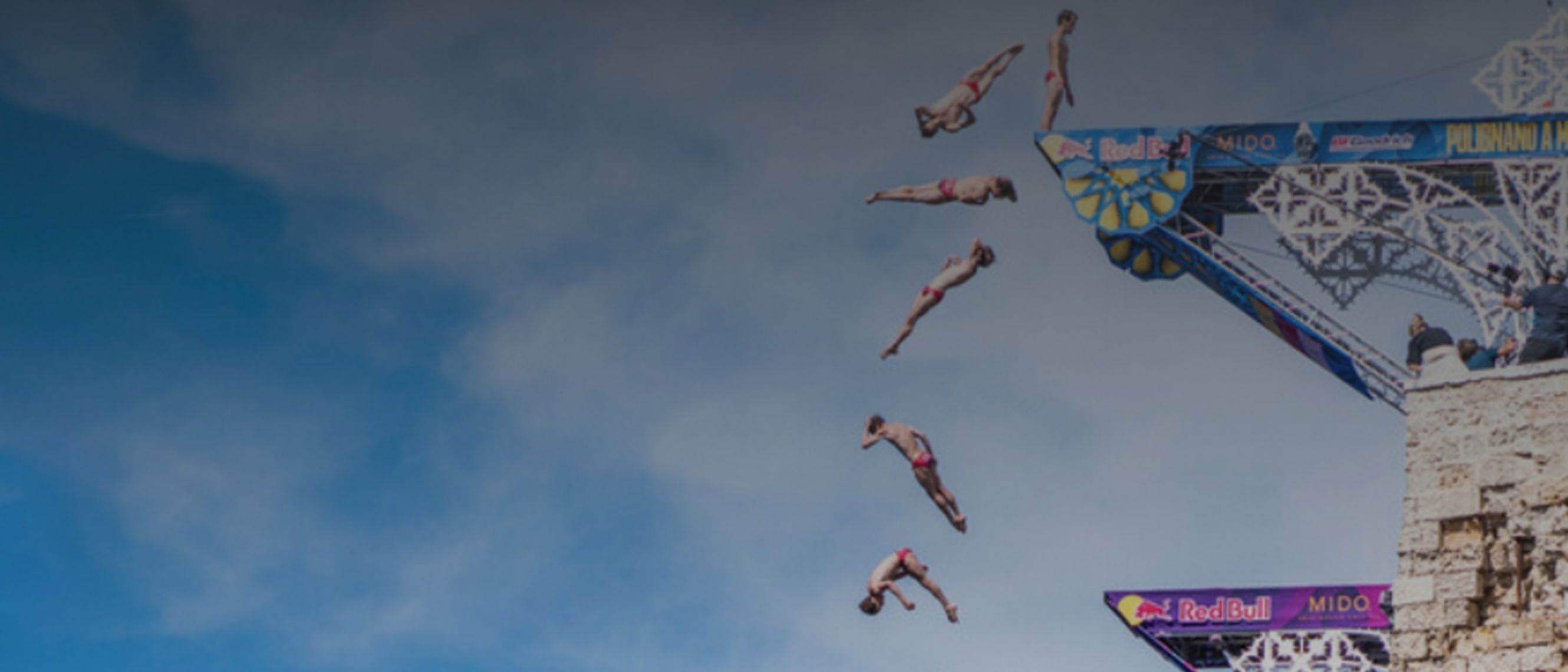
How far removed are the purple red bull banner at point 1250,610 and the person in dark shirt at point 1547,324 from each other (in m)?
19.5

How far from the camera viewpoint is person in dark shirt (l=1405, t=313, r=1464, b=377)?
2430 centimetres

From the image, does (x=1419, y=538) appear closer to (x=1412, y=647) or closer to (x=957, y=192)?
(x=1412, y=647)

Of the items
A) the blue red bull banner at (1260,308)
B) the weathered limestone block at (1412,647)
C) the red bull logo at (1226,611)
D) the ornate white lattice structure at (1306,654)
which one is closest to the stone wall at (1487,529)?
the weathered limestone block at (1412,647)

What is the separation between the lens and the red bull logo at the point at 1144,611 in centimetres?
4825

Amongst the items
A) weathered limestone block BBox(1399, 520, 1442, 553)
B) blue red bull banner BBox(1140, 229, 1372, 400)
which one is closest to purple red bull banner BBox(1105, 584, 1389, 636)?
blue red bull banner BBox(1140, 229, 1372, 400)

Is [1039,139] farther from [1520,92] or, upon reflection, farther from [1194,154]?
[1520,92]

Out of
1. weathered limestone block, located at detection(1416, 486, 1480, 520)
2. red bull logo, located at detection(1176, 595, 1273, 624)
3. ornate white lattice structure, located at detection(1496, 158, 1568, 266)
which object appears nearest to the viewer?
weathered limestone block, located at detection(1416, 486, 1480, 520)

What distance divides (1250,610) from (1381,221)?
6.95 meters

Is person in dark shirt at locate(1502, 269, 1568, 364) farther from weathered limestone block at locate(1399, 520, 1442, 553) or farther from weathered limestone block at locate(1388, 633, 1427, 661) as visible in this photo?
weathered limestone block at locate(1388, 633, 1427, 661)

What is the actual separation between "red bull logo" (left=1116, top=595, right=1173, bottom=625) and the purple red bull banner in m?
0.01

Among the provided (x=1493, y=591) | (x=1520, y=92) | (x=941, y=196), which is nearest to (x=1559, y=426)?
(x=1493, y=591)

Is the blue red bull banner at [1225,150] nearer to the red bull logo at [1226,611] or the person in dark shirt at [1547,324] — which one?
the red bull logo at [1226,611]

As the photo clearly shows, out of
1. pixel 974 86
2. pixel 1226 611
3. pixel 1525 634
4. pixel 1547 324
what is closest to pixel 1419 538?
pixel 1525 634

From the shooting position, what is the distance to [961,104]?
117ft
